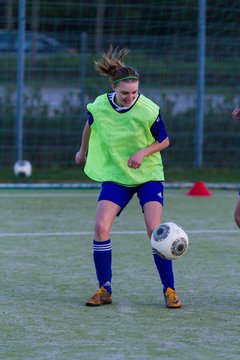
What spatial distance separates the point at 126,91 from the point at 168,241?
1.02m

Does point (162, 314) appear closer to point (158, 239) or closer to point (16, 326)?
point (158, 239)

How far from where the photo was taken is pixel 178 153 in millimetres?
15625

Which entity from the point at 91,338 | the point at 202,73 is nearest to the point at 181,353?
the point at 91,338

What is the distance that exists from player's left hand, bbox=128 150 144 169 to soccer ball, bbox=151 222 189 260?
0.41 meters

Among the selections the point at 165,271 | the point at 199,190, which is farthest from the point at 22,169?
the point at 165,271

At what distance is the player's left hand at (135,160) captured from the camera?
6539 millimetres

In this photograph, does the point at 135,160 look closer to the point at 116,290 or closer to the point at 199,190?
the point at 116,290

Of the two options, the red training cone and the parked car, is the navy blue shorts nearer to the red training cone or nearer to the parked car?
the red training cone

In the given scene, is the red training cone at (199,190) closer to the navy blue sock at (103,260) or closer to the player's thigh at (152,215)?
the player's thigh at (152,215)

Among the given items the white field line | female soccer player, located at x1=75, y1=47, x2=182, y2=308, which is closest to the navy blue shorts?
female soccer player, located at x1=75, y1=47, x2=182, y2=308

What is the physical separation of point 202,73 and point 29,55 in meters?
2.83

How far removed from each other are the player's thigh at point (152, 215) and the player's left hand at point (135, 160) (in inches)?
13.0

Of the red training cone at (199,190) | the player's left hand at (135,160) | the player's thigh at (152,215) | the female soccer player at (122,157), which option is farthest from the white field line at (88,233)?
the player's left hand at (135,160)

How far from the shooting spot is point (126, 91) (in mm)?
6676
